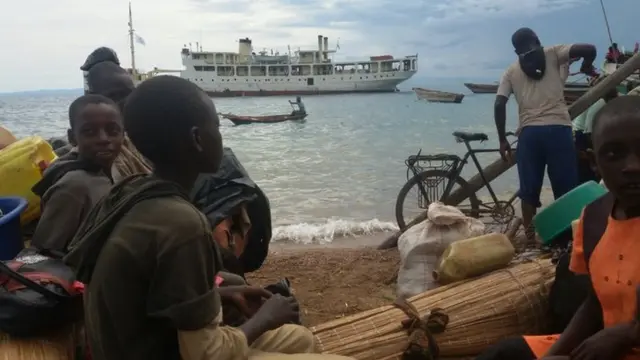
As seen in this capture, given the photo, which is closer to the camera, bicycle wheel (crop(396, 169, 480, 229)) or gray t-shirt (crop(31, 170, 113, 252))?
gray t-shirt (crop(31, 170, 113, 252))

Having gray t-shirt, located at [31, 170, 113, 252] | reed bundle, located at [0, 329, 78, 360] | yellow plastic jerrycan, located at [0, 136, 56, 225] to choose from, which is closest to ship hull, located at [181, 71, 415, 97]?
yellow plastic jerrycan, located at [0, 136, 56, 225]

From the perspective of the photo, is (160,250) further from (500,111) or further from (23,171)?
(500,111)

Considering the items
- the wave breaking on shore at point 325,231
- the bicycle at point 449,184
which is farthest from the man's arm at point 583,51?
the wave breaking on shore at point 325,231

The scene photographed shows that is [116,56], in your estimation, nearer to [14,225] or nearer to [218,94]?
[14,225]

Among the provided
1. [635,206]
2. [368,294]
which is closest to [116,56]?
[368,294]

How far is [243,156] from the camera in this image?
20641 millimetres

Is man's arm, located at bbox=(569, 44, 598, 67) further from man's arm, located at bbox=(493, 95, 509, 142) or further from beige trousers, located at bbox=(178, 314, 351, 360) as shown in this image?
beige trousers, located at bbox=(178, 314, 351, 360)

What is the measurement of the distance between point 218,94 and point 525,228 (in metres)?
57.1

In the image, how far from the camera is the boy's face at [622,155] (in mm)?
1771

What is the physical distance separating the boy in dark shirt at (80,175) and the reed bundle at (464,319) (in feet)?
4.40

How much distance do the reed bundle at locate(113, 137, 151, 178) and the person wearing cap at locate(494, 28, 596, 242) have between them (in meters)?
3.45

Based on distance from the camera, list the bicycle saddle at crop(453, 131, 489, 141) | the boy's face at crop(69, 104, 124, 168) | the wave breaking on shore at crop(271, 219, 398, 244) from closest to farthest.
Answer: the boy's face at crop(69, 104, 124, 168) → the bicycle saddle at crop(453, 131, 489, 141) → the wave breaking on shore at crop(271, 219, 398, 244)

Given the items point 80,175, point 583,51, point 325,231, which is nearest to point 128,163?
point 80,175

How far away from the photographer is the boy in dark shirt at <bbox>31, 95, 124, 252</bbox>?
8.50 feet
